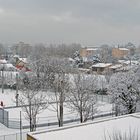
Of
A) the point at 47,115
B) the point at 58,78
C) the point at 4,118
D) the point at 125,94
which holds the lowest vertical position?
the point at 47,115

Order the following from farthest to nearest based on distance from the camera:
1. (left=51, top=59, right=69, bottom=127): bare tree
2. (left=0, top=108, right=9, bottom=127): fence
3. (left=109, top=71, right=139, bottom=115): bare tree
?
(left=51, top=59, right=69, bottom=127): bare tree
(left=109, top=71, right=139, bottom=115): bare tree
(left=0, top=108, right=9, bottom=127): fence

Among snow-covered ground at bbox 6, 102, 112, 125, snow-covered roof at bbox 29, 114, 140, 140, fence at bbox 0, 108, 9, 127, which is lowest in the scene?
snow-covered ground at bbox 6, 102, 112, 125

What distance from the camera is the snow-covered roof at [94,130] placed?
14.1 m

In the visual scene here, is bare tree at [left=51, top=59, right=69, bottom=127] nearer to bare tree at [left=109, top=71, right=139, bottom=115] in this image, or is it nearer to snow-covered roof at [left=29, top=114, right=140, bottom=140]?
bare tree at [left=109, top=71, right=139, bottom=115]

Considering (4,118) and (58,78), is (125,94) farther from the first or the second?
(58,78)

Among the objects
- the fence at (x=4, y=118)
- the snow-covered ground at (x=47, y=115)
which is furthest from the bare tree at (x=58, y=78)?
the fence at (x=4, y=118)

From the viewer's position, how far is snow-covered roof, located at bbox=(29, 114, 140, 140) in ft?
46.3

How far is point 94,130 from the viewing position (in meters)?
15.2

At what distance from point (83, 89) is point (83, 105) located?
8.82 ft

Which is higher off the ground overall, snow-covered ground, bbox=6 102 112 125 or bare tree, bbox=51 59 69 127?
bare tree, bbox=51 59 69 127

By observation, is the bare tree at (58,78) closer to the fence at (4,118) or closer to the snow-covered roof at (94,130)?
the fence at (4,118)

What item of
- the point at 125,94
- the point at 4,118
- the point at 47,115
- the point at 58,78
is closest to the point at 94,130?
the point at 125,94

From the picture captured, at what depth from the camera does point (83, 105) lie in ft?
83.8

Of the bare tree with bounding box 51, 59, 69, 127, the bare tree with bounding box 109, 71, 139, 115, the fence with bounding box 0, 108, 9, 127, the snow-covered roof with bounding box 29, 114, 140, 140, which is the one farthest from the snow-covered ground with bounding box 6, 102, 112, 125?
the snow-covered roof with bounding box 29, 114, 140, 140
